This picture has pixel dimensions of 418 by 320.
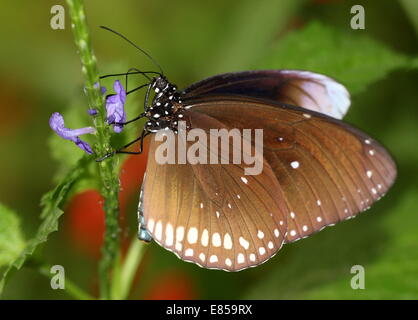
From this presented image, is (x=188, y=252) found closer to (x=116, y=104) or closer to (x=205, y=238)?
(x=205, y=238)

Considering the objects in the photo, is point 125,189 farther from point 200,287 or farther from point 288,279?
point 288,279

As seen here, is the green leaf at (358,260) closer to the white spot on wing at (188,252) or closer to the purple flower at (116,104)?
the white spot on wing at (188,252)

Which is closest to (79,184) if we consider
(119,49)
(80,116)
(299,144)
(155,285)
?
(80,116)
